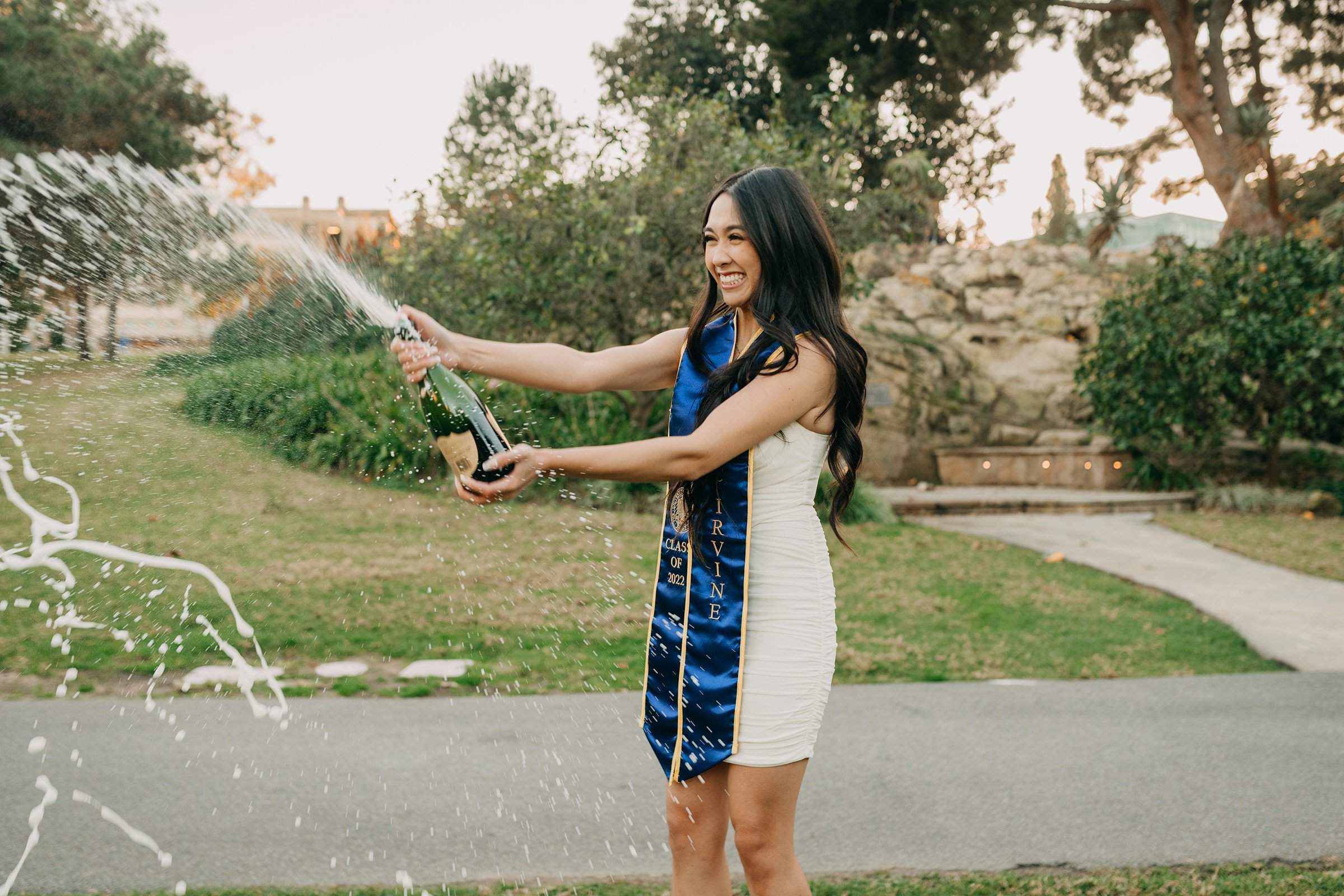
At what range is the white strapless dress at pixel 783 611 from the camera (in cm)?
215

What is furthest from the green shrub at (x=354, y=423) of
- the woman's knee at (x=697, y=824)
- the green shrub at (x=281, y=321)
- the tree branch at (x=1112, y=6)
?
the tree branch at (x=1112, y=6)

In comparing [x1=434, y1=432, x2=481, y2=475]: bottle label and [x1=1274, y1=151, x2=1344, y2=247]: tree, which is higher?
[x1=1274, y1=151, x2=1344, y2=247]: tree

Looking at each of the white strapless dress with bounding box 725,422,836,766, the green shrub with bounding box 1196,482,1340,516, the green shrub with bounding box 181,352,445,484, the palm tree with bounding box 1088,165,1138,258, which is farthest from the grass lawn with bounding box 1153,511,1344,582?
the palm tree with bounding box 1088,165,1138,258

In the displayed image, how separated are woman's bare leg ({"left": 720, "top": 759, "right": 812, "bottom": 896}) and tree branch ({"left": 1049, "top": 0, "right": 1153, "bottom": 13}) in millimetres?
18024

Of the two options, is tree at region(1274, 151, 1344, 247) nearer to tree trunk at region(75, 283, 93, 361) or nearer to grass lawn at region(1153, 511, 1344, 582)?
grass lawn at region(1153, 511, 1344, 582)

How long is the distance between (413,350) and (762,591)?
0.99m

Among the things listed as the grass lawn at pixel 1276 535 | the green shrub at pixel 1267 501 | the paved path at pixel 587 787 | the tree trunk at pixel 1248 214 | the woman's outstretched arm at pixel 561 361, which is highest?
the tree trunk at pixel 1248 214

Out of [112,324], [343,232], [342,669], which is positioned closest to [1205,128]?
[343,232]

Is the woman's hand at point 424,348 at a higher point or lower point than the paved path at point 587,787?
higher

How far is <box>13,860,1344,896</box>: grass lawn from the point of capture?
10.1 ft

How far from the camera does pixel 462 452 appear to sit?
7.20 ft

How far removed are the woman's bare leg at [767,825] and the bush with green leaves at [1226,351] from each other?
1178 centimetres

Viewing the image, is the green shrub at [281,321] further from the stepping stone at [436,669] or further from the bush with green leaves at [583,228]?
the bush with green leaves at [583,228]

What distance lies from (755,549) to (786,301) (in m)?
0.55
